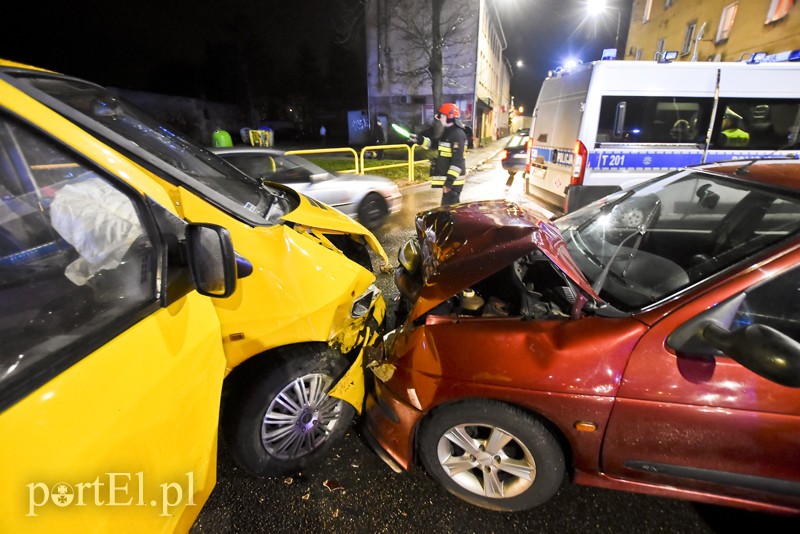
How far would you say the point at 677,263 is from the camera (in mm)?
2182

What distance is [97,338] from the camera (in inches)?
45.5

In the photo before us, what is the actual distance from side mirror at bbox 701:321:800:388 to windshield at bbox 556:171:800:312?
355 millimetres

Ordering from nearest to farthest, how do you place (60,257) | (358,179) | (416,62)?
1. (60,257)
2. (358,179)
3. (416,62)

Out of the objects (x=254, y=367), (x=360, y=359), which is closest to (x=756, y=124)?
(x=360, y=359)

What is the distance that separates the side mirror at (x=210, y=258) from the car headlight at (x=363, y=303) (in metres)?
0.97

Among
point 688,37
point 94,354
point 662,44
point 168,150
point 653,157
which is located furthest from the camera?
point 662,44

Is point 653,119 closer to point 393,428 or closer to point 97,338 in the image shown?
point 393,428

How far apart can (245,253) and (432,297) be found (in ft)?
3.05

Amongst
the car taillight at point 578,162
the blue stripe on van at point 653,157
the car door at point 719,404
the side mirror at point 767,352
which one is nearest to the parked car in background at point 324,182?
the car taillight at point 578,162

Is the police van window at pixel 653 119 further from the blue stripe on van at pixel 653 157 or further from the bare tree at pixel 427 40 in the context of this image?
the bare tree at pixel 427 40

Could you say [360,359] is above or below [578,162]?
below


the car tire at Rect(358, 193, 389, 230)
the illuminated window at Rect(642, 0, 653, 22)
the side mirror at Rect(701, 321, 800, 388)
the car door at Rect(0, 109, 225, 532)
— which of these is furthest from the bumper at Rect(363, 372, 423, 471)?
the illuminated window at Rect(642, 0, 653, 22)

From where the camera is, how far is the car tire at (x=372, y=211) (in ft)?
20.6

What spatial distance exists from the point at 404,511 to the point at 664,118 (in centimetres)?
592
